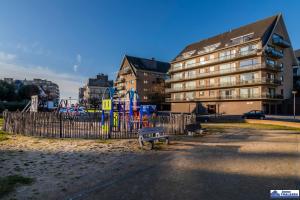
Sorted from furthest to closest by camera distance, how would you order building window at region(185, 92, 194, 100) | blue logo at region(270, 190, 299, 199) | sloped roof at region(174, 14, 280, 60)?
building window at region(185, 92, 194, 100) → sloped roof at region(174, 14, 280, 60) → blue logo at region(270, 190, 299, 199)

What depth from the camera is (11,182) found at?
5.59m

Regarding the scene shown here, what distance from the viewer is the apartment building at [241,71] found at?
147 feet

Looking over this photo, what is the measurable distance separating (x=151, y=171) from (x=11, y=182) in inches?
145

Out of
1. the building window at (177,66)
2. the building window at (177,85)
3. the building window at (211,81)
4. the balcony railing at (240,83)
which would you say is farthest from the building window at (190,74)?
the building window at (211,81)

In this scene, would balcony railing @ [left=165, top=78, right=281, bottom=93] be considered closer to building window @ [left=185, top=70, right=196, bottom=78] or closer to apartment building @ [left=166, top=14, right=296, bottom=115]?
apartment building @ [left=166, top=14, right=296, bottom=115]

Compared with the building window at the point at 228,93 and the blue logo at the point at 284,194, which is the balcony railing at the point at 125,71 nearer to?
the building window at the point at 228,93

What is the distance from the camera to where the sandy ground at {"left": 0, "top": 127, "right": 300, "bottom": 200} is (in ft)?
16.6

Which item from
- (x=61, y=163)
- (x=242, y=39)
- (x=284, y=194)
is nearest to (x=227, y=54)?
(x=242, y=39)

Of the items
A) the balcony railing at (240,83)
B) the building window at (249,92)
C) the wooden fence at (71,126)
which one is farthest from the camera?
the building window at (249,92)

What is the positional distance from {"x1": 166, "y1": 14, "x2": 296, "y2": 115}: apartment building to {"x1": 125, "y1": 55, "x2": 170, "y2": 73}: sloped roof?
17561 millimetres

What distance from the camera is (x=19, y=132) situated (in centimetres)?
1447

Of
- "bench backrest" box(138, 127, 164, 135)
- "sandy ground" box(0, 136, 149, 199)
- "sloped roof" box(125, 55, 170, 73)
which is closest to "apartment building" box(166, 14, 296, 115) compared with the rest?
"sloped roof" box(125, 55, 170, 73)

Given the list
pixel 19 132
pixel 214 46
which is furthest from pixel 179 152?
pixel 214 46

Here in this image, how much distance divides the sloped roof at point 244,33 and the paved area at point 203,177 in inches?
1721
